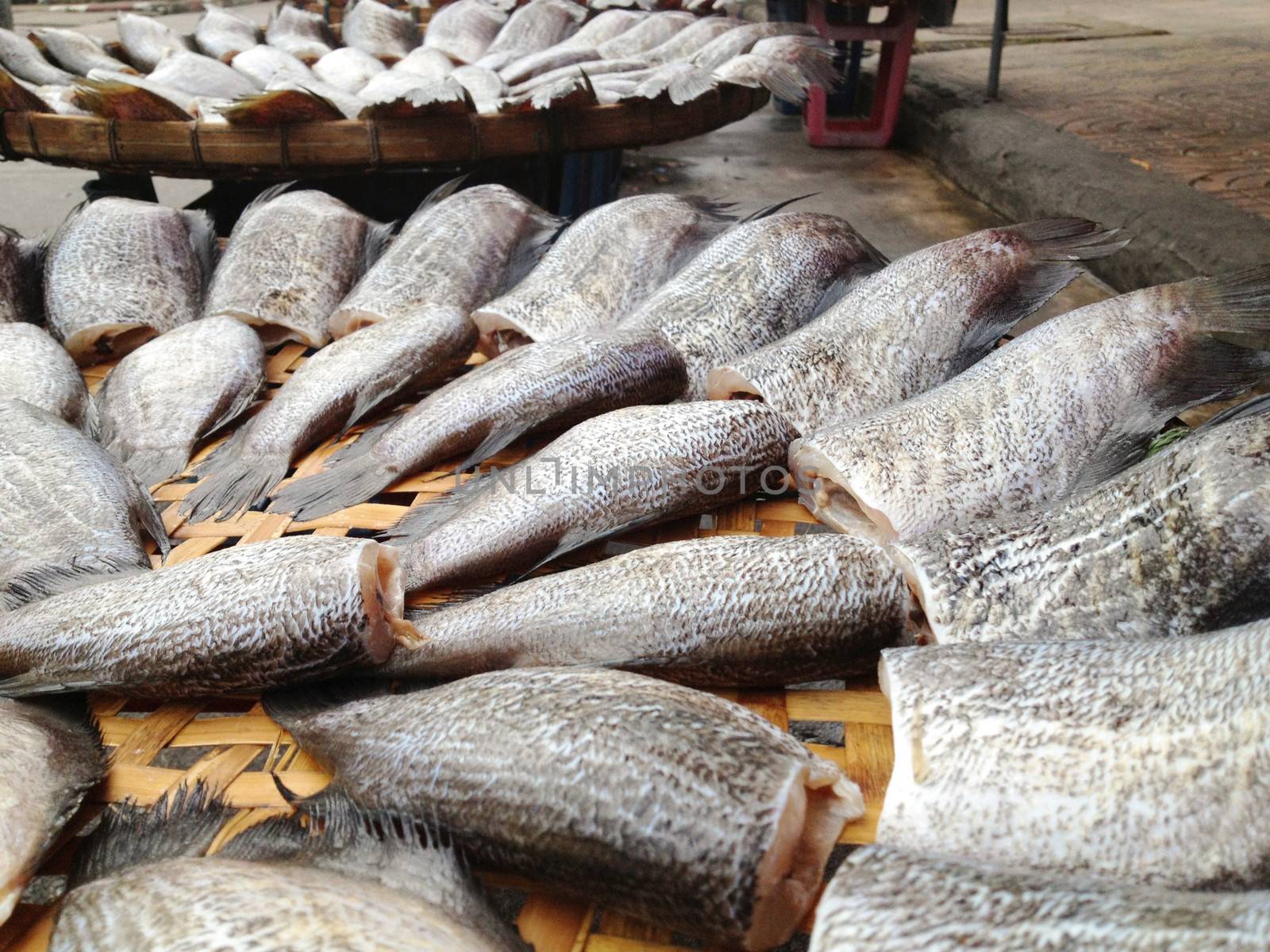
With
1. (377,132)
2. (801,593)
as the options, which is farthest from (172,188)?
(801,593)

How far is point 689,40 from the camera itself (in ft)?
18.0

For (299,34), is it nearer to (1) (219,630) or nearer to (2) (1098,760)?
(1) (219,630)

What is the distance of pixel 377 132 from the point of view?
3672mm

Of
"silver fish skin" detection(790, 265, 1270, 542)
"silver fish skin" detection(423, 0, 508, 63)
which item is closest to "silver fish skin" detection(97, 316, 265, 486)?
"silver fish skin" detection(790, 265, 1270, 542)

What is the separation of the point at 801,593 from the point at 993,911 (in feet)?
2.33

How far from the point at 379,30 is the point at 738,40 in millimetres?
2977

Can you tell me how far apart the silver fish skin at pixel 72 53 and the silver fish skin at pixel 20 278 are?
88.9 inches

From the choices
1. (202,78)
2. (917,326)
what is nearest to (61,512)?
(917,326)

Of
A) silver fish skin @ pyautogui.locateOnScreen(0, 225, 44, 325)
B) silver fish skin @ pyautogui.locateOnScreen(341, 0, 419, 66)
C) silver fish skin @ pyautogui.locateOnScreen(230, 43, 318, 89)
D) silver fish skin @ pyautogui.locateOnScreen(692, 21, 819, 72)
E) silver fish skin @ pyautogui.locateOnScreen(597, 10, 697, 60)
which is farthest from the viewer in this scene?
silver fish skin @ pyautogui.locateOnScreen(341, 0, 419, 66)

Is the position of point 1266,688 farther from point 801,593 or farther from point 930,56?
point 930,56

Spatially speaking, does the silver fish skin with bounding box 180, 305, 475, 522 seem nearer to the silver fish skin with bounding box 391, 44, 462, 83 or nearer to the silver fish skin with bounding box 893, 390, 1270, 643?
the silver fish skin with bounding box 893, 390, 1270, 643

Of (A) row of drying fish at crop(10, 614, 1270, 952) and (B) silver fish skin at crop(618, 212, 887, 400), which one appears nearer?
(A) row of drying fish at crop(10, 614, 1270, 952)

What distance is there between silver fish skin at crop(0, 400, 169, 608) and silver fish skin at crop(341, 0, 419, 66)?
4.41 m

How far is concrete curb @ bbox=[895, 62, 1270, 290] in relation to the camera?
366 centimetres
